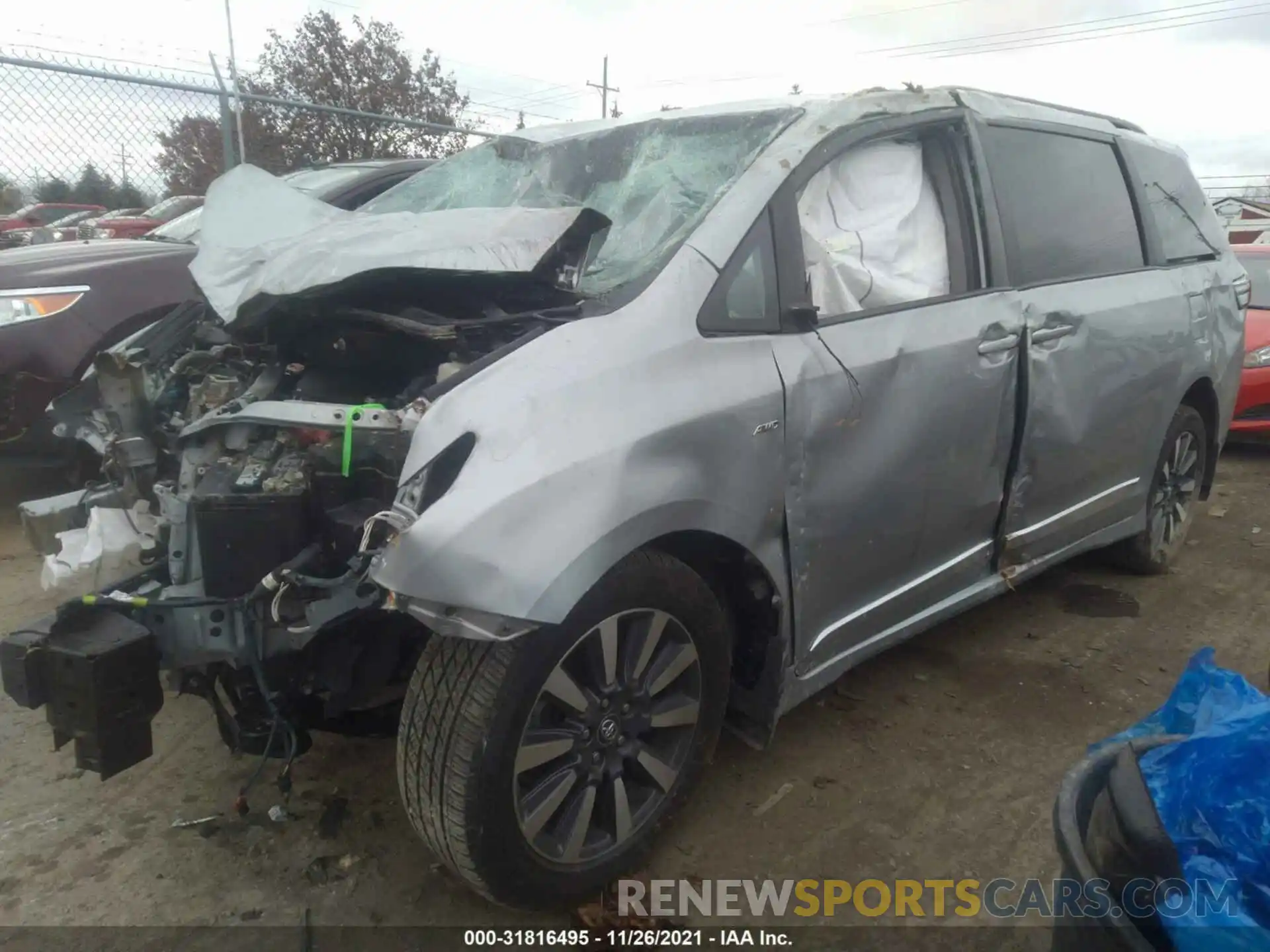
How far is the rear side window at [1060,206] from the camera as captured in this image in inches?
122

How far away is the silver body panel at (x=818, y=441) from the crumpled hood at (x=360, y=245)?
13.7 inches

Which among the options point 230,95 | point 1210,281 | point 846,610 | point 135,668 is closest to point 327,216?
point 135,668

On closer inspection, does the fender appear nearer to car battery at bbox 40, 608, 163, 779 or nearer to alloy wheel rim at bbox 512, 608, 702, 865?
alloy wheel rim at bbox 512, 608, 702, 865

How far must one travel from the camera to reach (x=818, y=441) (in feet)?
7.82

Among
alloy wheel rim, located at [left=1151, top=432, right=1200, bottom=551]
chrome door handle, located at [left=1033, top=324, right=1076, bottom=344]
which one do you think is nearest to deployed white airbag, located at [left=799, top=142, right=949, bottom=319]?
chrome door handle, located at [left=1033, top=324, right=1076, bottom=344]

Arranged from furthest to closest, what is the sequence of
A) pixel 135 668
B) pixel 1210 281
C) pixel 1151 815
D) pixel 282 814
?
pixel 1210 281
pixel 282 814
pixel 135 668
pixel 1151 815

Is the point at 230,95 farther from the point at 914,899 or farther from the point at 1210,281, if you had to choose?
the point at 914,899

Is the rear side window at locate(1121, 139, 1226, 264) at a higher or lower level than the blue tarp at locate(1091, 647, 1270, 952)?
higher

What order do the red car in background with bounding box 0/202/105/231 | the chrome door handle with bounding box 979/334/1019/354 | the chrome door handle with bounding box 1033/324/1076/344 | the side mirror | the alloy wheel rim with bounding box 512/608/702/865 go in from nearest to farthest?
the alloy wheel rim with bounding box 512/608/702/865, the side mirror, the chrome door handle with bounding box 979/334/1019/354, the chrome door handle with bounding box 1033/324/1076/344, the red car in background with bounding box 0/202/105/231

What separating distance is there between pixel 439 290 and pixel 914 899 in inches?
75.7

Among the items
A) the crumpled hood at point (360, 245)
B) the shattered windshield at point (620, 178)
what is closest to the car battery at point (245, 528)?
the crumpled hood at point (360, 245)

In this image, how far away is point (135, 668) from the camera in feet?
6.42

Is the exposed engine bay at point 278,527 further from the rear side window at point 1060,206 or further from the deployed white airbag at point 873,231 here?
the rear side window at point 1060,206

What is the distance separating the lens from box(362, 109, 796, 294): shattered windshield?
2.54 meters
